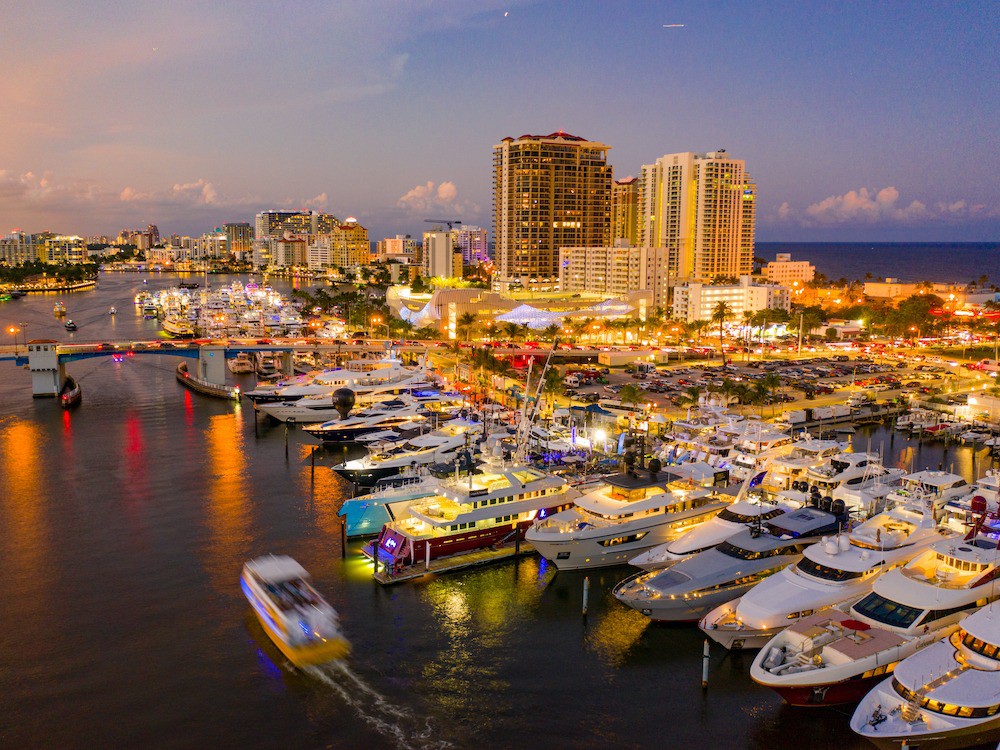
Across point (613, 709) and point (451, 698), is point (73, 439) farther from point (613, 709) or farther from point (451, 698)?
point (613, 709)

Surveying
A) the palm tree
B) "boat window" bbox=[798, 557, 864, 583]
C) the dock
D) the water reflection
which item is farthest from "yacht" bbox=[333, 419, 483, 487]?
the palm tree

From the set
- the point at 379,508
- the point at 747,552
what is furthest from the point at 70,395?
the point at 747,552

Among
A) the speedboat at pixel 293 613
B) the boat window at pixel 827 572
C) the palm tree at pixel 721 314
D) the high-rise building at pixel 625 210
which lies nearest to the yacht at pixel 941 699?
the boat window at pixel 827 572

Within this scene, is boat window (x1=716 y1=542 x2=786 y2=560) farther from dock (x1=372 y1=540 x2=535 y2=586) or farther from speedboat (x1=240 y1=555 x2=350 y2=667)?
speedboat (x1=240 y1=555 x2=350 y2=667)

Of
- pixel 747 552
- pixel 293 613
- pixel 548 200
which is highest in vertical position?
pixel 548 200

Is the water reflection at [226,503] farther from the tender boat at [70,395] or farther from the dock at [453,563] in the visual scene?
the tender boat at [70,395]

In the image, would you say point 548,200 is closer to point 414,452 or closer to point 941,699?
point 414,452

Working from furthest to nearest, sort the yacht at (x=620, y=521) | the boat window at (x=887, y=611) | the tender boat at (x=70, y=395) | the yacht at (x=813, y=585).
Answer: the tender boat at (x=70, y=395), the yacht at (x=620, y=521), the yacht at (x=813, y=585), the boat window at (x=887, y=611)
